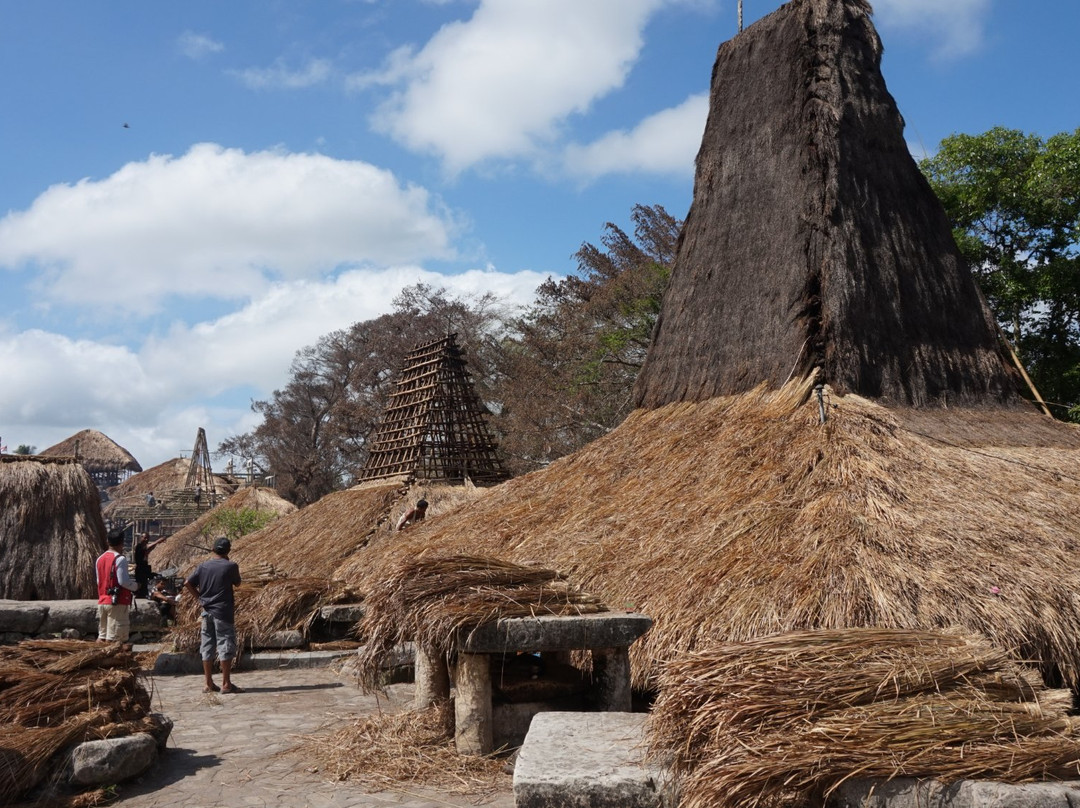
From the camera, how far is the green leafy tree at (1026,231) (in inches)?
587

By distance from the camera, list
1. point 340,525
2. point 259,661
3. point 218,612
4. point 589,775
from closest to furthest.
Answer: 1. point 589,775
2. point 218,612
3. point 259,661
4. point 340,525

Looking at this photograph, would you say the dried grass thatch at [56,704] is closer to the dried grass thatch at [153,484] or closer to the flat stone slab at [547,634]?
the flat stone slab at [547,634]

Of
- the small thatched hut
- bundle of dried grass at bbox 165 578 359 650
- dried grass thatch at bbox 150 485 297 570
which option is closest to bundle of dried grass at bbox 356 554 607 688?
bundle of dried grass at bbox 165 578 359 650

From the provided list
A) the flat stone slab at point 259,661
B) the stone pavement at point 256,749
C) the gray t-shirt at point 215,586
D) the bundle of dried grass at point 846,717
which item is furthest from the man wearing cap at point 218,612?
the bundle of dried grass at point 846,717

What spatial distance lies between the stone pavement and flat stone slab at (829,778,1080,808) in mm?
2273

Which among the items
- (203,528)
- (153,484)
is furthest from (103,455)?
(203,528)

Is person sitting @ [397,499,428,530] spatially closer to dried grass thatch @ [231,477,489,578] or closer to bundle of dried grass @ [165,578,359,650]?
dried grass thatch @ [231,477,489,578]

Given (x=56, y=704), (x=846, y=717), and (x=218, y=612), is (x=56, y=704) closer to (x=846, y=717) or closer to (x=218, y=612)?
A: (x=218, y=612)

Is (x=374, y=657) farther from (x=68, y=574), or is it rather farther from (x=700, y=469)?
(x=68, y=574)

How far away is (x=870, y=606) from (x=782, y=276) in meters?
5.44

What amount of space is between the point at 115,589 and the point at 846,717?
7811mm

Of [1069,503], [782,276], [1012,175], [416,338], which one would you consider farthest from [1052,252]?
[416,338]

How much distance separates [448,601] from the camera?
566 cm

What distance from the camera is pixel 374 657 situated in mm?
6027
